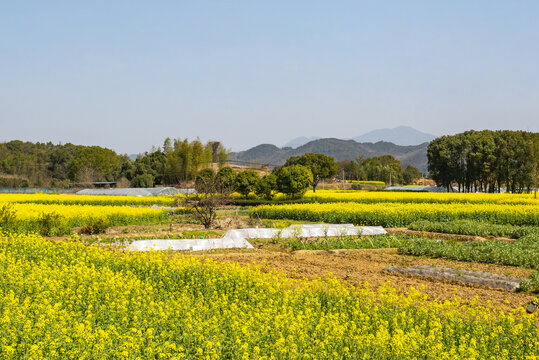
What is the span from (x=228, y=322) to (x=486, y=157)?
60863mm

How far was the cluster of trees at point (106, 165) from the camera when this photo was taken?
82812mm

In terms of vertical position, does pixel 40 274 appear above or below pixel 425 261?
above

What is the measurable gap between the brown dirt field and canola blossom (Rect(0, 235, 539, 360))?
5.20 feet

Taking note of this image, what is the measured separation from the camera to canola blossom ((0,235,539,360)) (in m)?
5.64

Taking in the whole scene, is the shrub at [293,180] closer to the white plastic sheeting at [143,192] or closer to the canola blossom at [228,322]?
the white plastic sheeting at [143,192]

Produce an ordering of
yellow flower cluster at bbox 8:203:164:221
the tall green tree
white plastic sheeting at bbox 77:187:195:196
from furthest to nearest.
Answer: the tall green tree < white plastic sheeting at bbox 77:187:195:196 < yellow flower cluster at bbox 8:203:164:221

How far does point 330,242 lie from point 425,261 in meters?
4.28

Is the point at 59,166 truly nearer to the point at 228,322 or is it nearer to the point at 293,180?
the point at 293,180

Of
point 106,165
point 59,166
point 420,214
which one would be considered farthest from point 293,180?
point 59,166

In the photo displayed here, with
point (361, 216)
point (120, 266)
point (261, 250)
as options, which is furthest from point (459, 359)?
point (361, 216)

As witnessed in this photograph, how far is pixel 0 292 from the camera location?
812cm

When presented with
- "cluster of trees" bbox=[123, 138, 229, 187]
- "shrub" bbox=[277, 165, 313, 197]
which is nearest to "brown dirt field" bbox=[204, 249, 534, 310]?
"shrub" bbox=[277, 165, 313, 197]

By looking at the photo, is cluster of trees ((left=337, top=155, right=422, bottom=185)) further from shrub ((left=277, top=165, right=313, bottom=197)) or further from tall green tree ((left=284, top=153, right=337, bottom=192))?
shrub ((left=277, top=165, right=313, bottom=197))

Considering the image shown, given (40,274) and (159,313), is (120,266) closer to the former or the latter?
(40,274)
